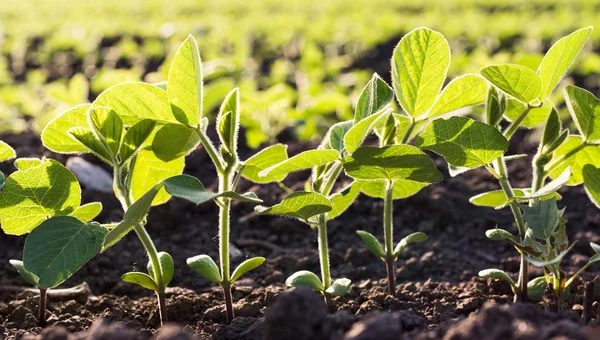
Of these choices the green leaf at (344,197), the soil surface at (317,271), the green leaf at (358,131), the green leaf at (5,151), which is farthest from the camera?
the green leaf at (344,197)

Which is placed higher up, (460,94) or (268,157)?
(460,94)

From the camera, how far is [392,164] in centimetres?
158

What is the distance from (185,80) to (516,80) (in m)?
0.73

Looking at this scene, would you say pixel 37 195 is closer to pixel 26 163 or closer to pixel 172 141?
pixel 26 163

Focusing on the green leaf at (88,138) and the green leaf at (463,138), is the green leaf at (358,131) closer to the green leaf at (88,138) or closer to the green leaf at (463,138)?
the green leaf at (463,138)

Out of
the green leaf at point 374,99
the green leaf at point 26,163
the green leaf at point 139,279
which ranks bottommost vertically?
the green leaf at point 139,279

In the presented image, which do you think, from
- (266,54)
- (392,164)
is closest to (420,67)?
(392,164)

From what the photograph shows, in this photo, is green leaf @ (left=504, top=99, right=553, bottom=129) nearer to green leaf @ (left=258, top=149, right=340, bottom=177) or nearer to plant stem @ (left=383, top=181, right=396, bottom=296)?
plant stem @ (left=383, top=181, right=396, bottom=296)

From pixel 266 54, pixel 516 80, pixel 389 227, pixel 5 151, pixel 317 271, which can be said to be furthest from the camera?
pixel 266 54

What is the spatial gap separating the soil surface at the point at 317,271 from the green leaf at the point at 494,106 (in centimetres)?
44

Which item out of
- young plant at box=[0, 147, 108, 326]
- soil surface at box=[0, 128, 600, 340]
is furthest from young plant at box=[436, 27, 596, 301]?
young plant at box=[0, 147, 108, 326]

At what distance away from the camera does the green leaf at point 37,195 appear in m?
1.65

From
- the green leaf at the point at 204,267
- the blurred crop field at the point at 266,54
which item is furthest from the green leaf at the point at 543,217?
the blurred crop field at the point at 266,54

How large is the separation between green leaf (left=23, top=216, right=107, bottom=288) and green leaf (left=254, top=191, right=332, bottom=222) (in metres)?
0.36
